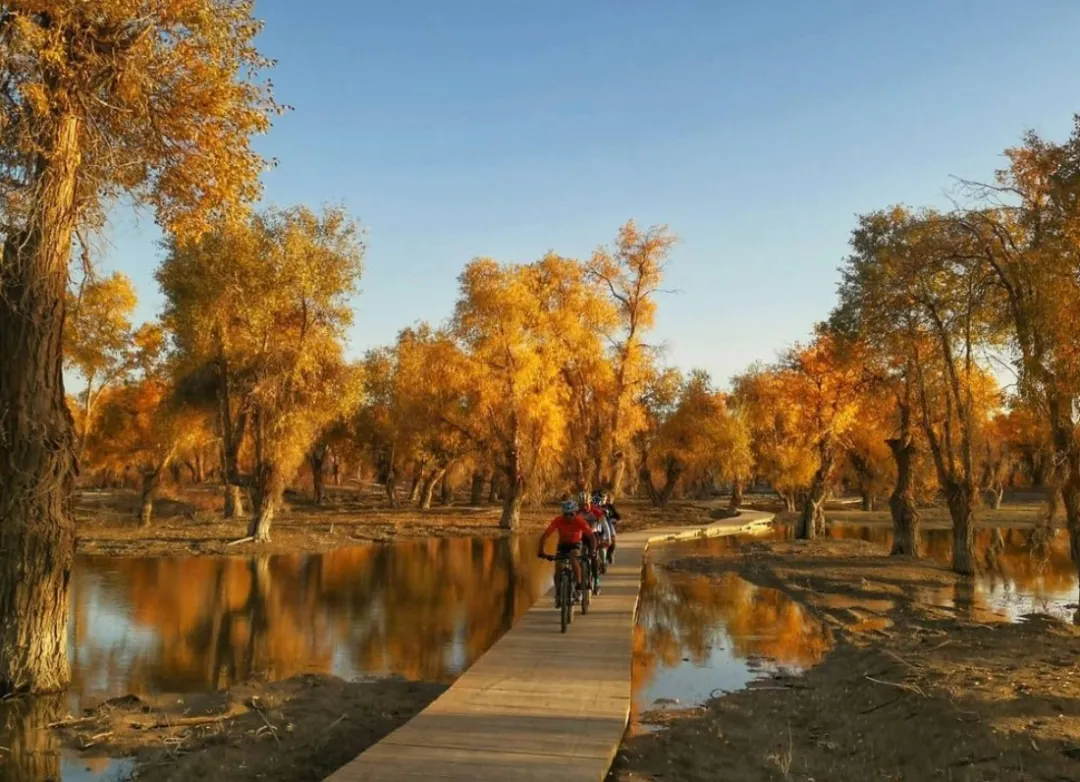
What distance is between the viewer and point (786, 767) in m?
7.72

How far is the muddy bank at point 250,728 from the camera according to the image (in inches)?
310

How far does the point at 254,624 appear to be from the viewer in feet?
52.5

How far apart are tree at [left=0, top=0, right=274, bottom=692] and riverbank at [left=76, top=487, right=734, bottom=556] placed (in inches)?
675

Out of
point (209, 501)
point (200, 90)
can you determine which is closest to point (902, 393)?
point (200, 90)

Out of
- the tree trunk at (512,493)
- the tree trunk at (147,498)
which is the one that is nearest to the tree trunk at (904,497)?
the tree trunk at (512,493)

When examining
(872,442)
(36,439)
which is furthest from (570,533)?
(872,442)

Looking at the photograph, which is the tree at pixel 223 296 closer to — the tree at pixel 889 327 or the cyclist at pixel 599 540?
the cyclist at pixel 599 540

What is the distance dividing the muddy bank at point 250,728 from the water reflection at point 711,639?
3.22m

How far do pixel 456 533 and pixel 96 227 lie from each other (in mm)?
26738

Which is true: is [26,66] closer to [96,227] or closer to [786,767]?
[96,227]

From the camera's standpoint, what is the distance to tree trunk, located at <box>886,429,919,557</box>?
26.0 m

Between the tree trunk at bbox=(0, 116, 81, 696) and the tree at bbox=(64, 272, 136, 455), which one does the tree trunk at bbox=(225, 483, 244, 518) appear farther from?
the tree trunk at bbox=(0, 116, 81, 696)

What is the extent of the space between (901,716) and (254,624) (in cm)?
1149

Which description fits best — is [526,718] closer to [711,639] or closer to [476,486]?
[711,639]
